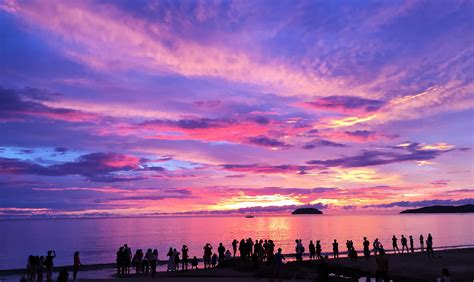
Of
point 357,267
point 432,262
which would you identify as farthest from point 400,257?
point 357,267

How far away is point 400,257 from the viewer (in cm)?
3809

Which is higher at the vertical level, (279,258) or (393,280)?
(279,258)

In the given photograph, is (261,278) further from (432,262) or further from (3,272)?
(3,272)

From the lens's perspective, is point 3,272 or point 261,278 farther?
point 3,272

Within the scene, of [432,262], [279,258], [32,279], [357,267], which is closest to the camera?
[279,258]

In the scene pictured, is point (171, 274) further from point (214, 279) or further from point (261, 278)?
point (261, 278)

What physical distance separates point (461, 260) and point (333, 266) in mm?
12366

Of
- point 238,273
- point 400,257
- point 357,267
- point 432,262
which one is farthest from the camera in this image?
point 400,257

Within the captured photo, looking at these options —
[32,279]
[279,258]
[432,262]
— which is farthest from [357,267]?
[32,279]

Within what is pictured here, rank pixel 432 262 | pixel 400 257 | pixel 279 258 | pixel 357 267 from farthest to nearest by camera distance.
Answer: pixel 400 257
pixel 432 262
pixel 357 267
pixel 279 258

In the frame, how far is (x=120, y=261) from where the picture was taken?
30.3 m

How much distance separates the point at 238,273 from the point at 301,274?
4.45 m

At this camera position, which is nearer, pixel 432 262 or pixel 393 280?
pixel 393 280

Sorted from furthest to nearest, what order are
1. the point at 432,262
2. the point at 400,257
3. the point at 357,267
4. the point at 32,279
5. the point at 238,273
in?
the point at 400,257
the point at 432,262
the point at 357,267
the point at 238,273
the point at 32,279
